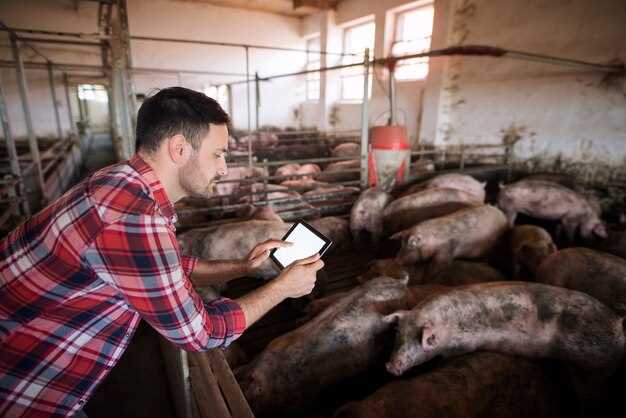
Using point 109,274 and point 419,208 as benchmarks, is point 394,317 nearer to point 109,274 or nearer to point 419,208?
point 109,274

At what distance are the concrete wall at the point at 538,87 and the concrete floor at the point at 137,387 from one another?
776 cm

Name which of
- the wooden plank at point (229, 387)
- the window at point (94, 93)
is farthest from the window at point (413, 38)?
the window at point (94, 93)

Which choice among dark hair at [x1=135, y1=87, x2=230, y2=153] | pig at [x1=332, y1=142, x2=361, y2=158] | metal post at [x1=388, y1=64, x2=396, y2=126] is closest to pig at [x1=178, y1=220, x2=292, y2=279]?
metal post at [x1=388, y1=64, x2=396, y2=126]

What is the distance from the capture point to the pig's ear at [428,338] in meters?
2.33

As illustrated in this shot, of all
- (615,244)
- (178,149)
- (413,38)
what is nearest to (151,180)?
(178,149)

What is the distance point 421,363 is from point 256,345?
4.34ft

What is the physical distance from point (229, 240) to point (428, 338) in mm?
2227

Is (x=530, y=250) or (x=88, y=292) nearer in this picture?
(x=88, y=292)

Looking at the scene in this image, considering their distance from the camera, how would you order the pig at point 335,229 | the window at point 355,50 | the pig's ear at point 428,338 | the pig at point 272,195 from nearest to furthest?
the pig's ear at point 428,338, the pig at point 335,229, the pig at point 272,195, the window at point 355,50

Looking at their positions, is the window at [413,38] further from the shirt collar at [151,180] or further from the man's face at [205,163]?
the shirt collar at [151,180]

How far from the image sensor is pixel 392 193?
6070 mm

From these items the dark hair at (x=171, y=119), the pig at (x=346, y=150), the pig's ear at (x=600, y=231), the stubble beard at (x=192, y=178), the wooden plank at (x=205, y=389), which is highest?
the dark hair at (x=171, y=119)

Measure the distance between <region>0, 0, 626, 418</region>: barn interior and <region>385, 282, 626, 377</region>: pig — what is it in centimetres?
2

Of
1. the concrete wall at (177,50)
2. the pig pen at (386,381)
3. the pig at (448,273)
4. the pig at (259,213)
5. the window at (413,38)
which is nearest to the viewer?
the pig pen at (386,381)
